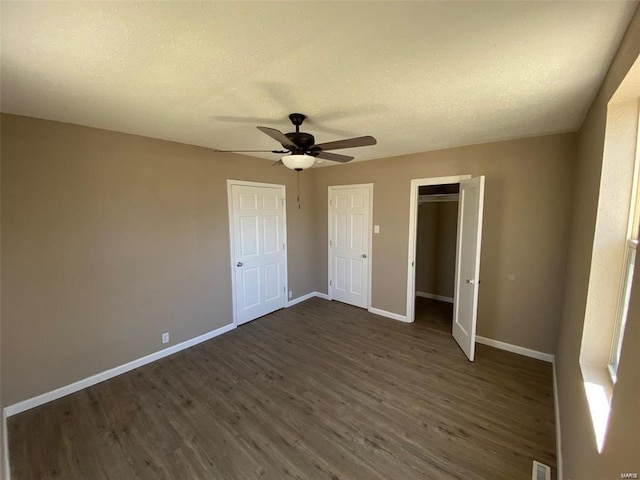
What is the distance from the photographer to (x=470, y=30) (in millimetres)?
1172

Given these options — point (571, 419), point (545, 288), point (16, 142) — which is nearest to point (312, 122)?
point (16, 142)

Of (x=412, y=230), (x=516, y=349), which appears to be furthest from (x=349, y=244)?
(x=516, y=349)

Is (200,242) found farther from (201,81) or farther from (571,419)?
(571,419)

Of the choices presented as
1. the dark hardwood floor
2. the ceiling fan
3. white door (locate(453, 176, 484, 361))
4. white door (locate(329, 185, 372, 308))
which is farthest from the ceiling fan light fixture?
white door (locate(329, 185, 372, 308))

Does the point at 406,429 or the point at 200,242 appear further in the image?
the point at 200,242

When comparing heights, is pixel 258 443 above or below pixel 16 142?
below

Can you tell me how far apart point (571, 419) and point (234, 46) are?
284 centimetres

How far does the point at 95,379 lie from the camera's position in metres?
2.56

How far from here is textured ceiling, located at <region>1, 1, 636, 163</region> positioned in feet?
3.50

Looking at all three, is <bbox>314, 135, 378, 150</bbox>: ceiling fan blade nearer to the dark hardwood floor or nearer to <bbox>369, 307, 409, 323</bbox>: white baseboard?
the dark hardwood floor

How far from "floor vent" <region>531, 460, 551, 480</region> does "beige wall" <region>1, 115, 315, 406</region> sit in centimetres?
339

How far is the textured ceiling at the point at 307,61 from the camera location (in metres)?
1.07

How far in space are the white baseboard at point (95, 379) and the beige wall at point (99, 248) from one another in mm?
52

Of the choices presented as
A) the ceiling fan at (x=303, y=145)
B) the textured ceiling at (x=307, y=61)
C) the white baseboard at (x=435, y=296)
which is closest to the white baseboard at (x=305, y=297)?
the white baseboard at (x=435, y=296)
